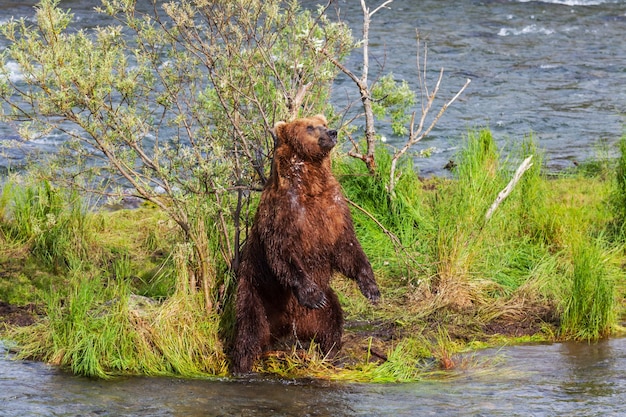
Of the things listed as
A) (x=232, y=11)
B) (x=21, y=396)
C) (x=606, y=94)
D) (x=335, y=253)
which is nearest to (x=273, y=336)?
(x=335, y=253)

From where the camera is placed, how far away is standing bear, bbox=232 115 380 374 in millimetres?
5801

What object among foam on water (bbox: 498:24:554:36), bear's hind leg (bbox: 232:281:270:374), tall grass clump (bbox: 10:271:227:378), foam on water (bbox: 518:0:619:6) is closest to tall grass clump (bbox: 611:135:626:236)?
bear's hind leg (bbox: 232:281:270:374)

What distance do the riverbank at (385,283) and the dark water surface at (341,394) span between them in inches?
7.4

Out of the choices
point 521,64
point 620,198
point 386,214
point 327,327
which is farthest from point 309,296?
point 521,64

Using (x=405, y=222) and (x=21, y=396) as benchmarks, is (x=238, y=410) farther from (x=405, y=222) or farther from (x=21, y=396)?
(x=405, y=222)

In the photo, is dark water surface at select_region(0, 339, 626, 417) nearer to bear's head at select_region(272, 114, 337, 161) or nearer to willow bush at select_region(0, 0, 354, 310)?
willow bush at select_region(0, 0, 354, 310)

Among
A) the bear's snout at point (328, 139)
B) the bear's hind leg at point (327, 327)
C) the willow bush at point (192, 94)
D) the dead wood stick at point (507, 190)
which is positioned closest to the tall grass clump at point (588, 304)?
the dead wood stick at point (507, 190)

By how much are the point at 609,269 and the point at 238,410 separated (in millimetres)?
3347

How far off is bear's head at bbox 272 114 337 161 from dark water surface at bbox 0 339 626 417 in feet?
4.35

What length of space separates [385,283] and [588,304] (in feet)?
5.07

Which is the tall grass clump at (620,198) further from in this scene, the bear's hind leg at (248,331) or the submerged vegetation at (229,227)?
the bear's hind leg at (248,331)

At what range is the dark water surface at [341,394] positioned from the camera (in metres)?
5.13

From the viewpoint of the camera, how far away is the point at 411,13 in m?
20.1

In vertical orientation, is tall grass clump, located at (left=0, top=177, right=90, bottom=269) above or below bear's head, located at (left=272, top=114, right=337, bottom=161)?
below
